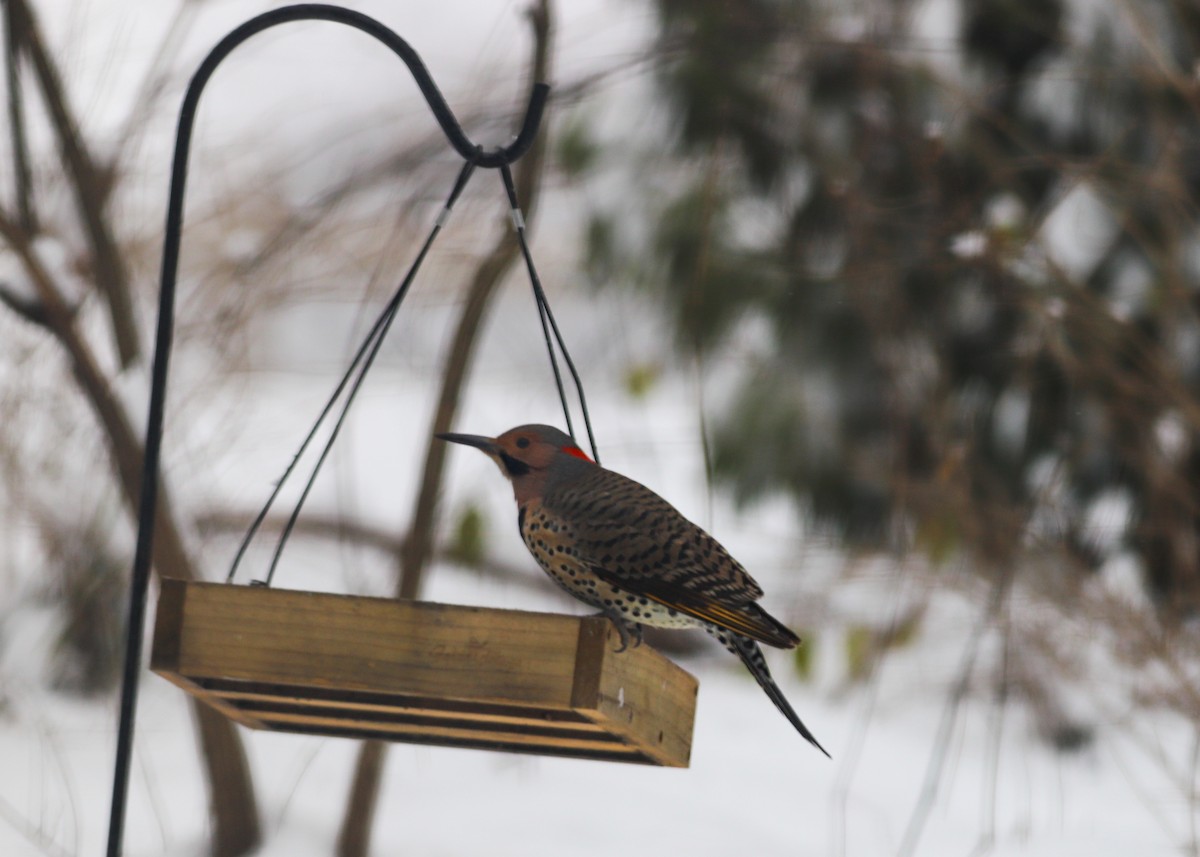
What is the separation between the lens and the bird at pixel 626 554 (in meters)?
2.42

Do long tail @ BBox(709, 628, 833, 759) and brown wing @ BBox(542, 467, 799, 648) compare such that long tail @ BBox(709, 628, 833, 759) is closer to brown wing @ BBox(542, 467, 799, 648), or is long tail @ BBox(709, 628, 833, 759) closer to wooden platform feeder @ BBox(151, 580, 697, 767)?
brown wing @ BBox(542, 467, 799, 648)

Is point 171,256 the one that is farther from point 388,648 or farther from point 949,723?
point 949,723

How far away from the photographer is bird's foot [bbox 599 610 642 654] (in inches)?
90.3

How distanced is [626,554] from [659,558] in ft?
0.19

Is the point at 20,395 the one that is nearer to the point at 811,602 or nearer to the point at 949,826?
the point at 811,602

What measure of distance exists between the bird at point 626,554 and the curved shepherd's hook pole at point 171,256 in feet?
1.59

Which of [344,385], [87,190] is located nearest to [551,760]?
[87,190]

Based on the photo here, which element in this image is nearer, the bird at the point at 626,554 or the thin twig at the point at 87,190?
the bird at the point at 626,554

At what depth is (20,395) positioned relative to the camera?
4941mm

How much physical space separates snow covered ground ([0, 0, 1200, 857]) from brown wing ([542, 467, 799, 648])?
1.81 metres

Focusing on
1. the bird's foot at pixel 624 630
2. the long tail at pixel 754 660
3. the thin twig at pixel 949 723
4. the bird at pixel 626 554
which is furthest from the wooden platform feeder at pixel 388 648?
the thin twig at pixel 949 723

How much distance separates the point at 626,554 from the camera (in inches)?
96.0

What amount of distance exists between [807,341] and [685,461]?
7.08 feet

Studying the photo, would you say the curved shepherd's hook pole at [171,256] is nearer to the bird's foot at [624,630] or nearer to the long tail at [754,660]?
the bird's foot at [624,630]
